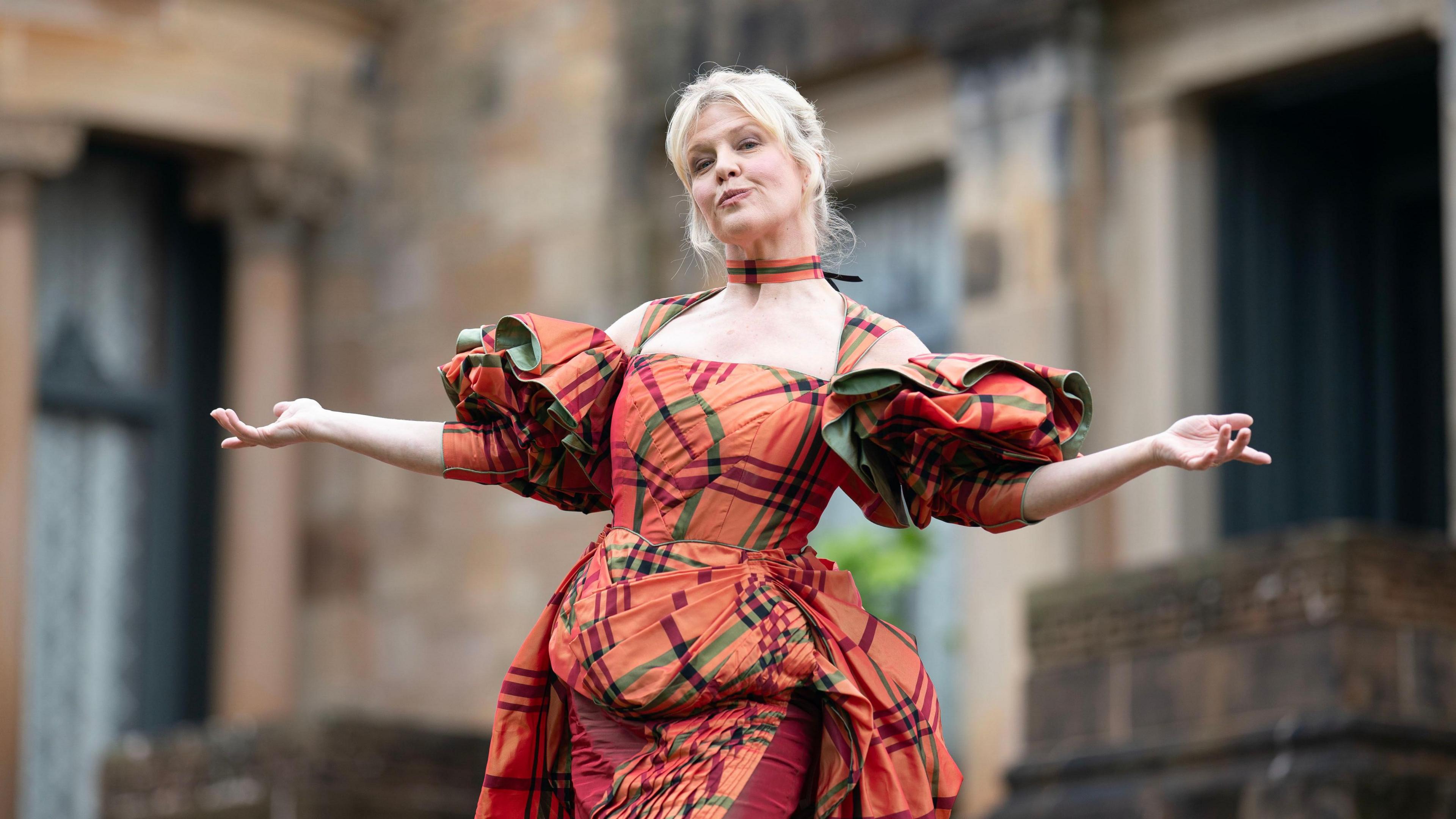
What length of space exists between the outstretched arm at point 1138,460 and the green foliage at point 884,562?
8983mm

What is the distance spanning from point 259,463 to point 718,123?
455 inches

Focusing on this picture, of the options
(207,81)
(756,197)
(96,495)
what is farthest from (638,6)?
(756,197)

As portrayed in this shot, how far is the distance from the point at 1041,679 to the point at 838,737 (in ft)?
20.4

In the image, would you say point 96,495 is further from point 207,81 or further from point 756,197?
point 756,197

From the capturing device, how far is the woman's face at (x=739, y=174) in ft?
13.5

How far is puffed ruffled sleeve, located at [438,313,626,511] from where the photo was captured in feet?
13.7

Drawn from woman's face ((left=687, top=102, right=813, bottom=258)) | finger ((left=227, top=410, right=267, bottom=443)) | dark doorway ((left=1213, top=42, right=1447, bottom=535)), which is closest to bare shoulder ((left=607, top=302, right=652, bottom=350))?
woman's face ((left=687, top=102, right=813, bottom=258))

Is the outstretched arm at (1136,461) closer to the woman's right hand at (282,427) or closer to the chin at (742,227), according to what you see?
the chin at (742,227)

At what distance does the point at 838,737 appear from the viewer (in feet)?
12.9

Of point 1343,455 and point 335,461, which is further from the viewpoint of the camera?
point 335,461

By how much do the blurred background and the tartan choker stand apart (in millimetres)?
4957

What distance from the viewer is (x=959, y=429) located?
12.7ft

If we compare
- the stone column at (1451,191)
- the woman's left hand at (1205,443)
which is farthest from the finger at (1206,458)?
the stone column at (1451,191)

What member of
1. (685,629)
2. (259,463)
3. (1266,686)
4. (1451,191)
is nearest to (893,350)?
(685,629)
